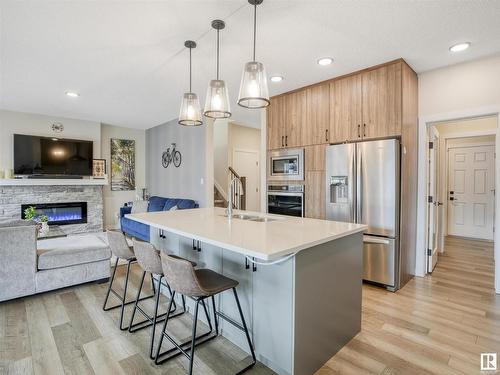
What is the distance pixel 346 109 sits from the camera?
3.52 m

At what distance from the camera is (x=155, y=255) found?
6.56 ft

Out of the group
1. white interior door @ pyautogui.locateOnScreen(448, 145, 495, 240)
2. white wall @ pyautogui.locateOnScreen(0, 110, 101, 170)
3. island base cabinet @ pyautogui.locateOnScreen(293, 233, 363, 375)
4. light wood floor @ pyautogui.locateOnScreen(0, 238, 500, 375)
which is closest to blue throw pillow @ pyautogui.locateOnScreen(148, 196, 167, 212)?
white wall @ pyautogui.locateOnScreen(0, 110, 101, 170)

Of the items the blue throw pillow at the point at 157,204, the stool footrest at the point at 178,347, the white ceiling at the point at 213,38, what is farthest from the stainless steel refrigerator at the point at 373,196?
the blue throw pillow at the point at 157,204

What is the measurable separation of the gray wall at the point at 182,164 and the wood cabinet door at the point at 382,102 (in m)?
3.17

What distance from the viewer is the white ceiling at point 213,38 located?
2176 millimetres

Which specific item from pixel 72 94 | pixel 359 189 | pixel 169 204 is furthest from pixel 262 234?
pixel 169 204

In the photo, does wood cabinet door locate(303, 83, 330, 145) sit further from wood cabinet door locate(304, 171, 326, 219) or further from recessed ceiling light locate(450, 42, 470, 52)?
recessed ceiling light locate(450, 42, 470, 52)

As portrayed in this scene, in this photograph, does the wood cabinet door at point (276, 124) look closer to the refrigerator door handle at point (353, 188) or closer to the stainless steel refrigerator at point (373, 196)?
the stainless steel refrigerator at point (373, 196)

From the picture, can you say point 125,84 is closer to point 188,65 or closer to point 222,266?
point 188,65

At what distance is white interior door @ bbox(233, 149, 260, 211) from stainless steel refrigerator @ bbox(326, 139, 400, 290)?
413 cm

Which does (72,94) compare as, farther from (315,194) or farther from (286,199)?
(315,194)

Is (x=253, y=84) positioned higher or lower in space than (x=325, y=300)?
higher

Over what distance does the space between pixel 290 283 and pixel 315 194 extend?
7.67 feet

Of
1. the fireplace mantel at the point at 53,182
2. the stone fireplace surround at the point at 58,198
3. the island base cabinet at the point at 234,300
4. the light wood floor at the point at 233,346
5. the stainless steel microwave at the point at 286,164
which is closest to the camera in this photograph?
the light wood floor at the point at 233,346
